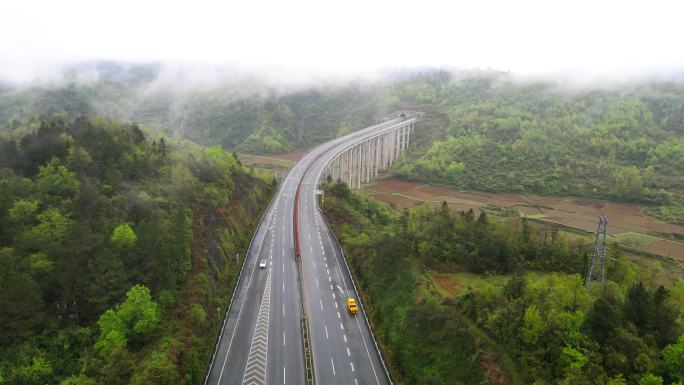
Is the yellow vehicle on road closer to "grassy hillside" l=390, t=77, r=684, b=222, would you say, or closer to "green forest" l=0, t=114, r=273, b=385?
"green forest" l=0, t=114, r=273, b=385

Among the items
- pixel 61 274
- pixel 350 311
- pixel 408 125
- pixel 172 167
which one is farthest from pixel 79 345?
pixel 408 125

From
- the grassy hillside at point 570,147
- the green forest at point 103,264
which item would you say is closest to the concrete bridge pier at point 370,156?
the grassy hillside at point 570,147

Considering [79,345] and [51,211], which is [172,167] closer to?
[51,211]

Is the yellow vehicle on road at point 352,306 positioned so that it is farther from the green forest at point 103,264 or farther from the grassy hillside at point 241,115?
the grassy hillside at point 241,115

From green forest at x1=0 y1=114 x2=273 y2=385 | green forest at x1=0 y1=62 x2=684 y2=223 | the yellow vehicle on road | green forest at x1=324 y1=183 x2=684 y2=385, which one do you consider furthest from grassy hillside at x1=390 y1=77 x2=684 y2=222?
green forest at x1=0 y1=114 x2=273 y2=385

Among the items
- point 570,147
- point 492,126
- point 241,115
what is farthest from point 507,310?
point 241,115

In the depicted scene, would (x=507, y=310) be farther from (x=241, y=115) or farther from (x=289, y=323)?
(x=241, y=115)

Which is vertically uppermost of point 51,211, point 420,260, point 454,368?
point 51,211
